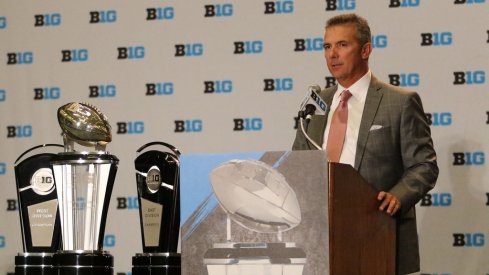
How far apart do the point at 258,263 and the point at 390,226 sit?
64 cm

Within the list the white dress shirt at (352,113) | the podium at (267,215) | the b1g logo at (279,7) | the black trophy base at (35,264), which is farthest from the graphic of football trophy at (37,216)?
the b1g logo at (279,7)

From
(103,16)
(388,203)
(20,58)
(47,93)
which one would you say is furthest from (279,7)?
(388,203)

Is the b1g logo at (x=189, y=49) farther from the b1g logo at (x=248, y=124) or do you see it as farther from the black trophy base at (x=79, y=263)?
the black trophy base at (x=79, y=263)

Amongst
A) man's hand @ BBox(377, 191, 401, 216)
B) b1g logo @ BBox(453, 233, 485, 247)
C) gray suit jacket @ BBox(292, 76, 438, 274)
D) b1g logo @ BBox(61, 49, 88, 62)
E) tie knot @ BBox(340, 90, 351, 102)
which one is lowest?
b1g logo @ BBox(453, 233, 485, 247)

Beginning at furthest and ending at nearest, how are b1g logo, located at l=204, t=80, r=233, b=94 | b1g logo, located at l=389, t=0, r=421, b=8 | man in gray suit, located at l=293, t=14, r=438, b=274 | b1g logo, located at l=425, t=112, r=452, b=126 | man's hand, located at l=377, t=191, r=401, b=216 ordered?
b1g logo, located at l=204, t=80, r=233, b=94, b1g logo, located at l=389, t=0, r=421, b=8, b1g logo, located at l=425, t=112, r=452, b=126, man in gray suit, located at l=293, t=14, r=438, b=274, man's hand, located at l=377, t=191, r=401, b=216

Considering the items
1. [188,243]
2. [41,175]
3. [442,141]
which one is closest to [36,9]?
[41,175]

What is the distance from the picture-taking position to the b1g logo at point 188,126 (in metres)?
5.57

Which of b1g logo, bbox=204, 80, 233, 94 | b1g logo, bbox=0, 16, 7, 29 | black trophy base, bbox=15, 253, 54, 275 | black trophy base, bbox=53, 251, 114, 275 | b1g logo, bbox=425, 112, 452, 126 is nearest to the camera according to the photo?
black trophy base, bbox=53, 251, 114, 275

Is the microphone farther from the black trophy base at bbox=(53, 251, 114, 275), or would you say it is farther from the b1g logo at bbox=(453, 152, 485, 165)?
the b1g logo at bbox=(453, 152, 485, 165)

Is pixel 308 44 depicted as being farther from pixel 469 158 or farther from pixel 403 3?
pixel 469 158

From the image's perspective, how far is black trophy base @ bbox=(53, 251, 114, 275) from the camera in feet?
11.4

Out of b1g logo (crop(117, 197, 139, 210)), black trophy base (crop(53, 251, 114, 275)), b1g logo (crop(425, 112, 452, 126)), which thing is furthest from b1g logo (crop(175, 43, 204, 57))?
black trophy base (crop(53, 251, 114, 275))

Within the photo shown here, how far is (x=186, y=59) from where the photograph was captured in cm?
563

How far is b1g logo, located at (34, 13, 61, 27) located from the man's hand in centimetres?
322
